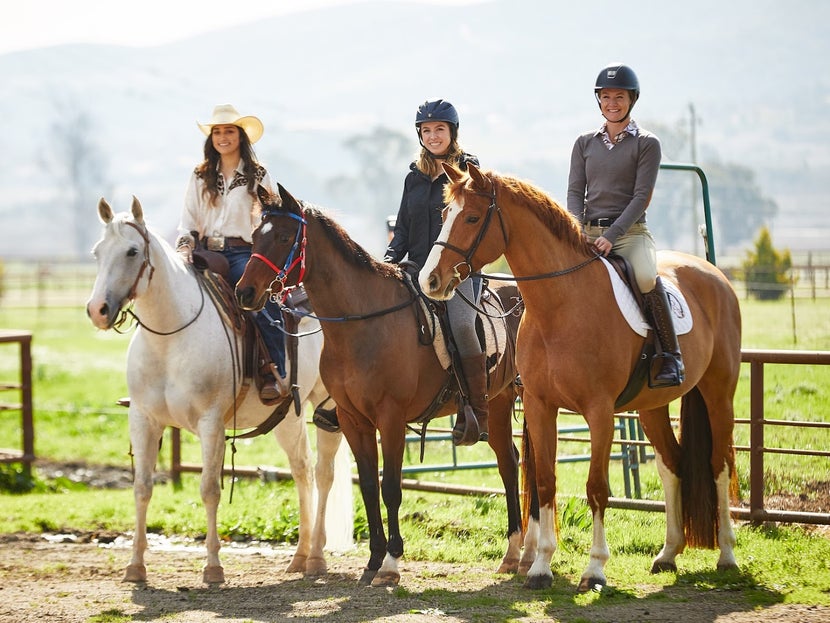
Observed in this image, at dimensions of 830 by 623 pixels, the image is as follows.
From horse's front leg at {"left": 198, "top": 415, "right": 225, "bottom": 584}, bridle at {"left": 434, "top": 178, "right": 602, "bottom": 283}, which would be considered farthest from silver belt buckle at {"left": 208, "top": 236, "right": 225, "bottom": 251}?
bridle at {"left": 434, "top": 178, "right": 602, "bottom": 283}

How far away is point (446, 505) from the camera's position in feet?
30.7

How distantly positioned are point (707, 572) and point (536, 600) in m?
1.33

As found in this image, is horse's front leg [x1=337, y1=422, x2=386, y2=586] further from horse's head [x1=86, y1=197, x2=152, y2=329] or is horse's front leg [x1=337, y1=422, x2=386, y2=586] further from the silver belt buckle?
the silver belt buckle

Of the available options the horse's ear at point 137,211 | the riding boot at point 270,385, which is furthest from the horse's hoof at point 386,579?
the horse's ear at point 137,211

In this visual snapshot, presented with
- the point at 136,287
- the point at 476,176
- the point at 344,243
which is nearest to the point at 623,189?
the point at 476,176

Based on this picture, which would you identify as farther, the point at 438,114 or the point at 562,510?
the point at 562,510

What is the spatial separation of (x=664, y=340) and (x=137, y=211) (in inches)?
141

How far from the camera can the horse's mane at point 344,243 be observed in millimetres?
6688

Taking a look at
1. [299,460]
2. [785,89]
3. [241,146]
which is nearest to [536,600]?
[299,460]

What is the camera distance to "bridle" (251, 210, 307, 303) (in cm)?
638

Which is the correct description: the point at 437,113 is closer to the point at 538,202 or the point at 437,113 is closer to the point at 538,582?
the point at 538,202

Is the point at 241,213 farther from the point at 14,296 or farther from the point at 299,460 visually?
the point at 14,296

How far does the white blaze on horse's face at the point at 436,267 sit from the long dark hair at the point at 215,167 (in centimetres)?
229

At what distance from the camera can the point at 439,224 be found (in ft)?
23.3
